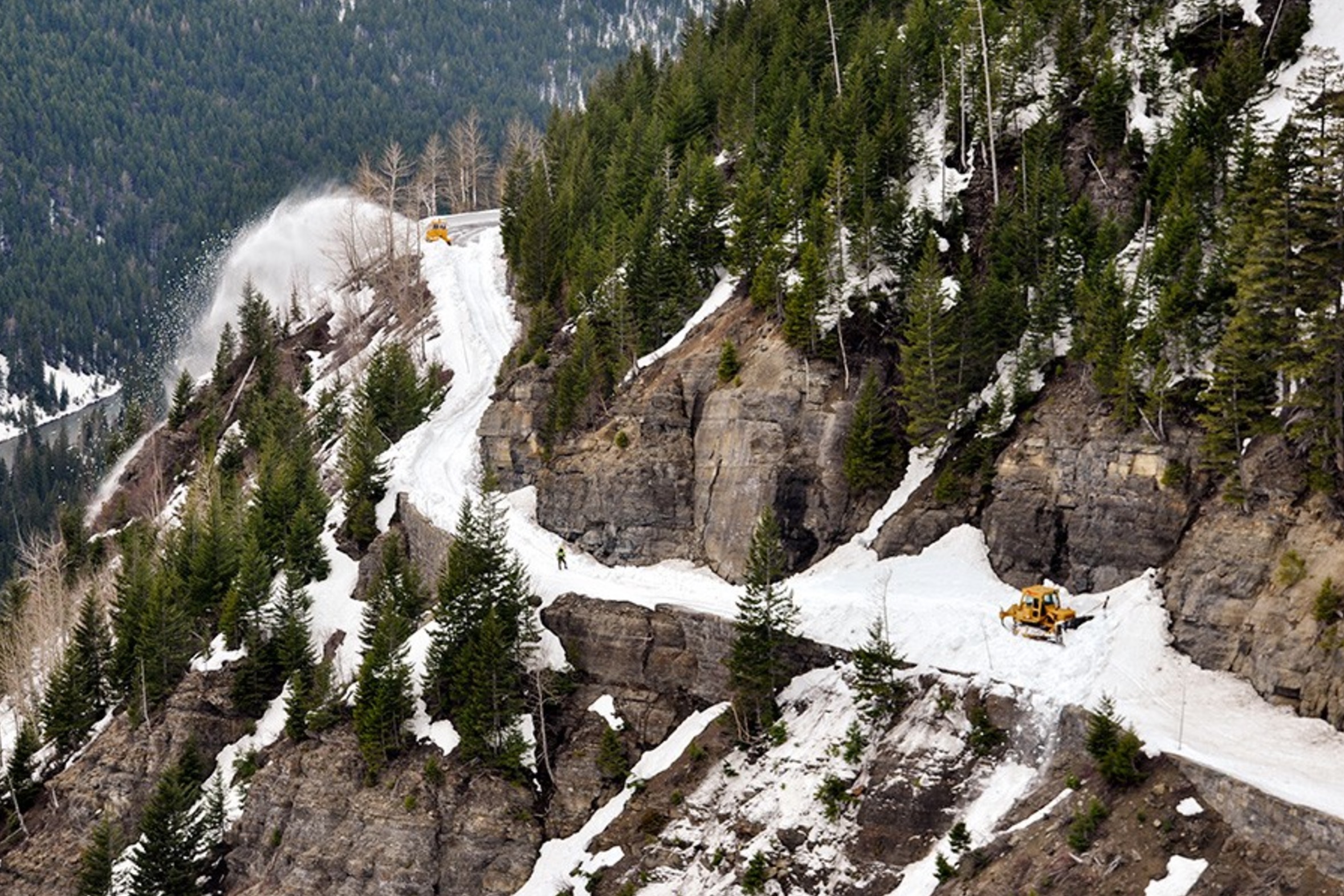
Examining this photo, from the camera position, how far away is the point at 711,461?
52.9 m

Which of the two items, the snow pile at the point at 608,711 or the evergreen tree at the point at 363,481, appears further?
the evergreen tree at the point at 363,481

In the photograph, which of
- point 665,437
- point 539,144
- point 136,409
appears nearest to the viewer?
point 665,437

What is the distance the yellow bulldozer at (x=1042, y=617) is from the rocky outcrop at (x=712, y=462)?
35.2 feet

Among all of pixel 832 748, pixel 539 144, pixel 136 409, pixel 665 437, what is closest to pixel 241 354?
pixel 136 409

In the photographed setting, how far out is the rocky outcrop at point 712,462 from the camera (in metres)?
50.5

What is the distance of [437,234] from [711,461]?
58.8m

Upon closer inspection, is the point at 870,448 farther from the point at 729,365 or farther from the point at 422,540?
the point at 422,540

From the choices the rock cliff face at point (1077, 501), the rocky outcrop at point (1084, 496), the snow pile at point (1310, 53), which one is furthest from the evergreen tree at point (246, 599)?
the snow pile at point (1310, 53)

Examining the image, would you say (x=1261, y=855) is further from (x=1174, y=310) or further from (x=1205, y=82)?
(x=1205, y=82)

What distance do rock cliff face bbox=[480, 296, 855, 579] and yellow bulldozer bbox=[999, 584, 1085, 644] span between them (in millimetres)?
10788

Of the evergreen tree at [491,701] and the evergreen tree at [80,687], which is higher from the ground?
the evergreen tree at [491,701]

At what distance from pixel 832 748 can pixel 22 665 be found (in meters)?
54.7

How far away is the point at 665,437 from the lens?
5469 centimetres

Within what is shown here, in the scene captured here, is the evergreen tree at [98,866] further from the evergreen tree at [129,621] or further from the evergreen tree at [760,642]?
the evergreen tree at [760,642]
